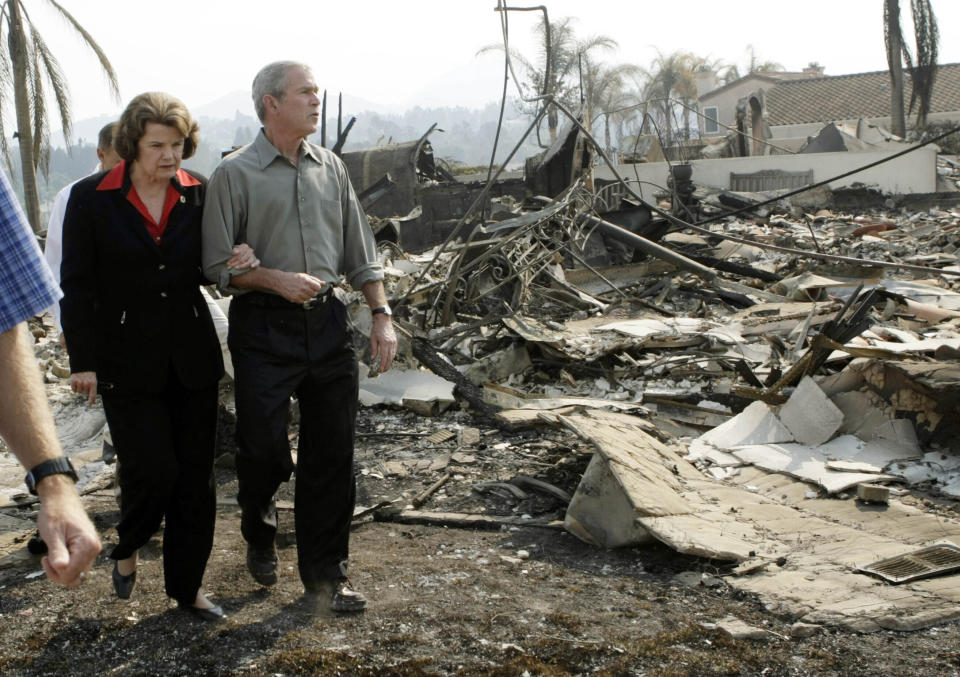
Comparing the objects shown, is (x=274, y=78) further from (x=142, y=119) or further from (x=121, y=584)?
(x=121, y=584)

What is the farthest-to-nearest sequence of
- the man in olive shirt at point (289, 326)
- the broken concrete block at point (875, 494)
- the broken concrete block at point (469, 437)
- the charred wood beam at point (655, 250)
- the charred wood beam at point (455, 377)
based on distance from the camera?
1. the charred wood beam at point (655, 250)
2. the charred wood beam at point (455, 377)
3. the broken concrete block at point (469, 437)
4. the broken concrete block at point (875, 494)
5. the man in olive shirt at point (289, 326)

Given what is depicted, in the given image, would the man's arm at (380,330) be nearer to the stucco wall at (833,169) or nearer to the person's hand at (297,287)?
the person's hand at (297,287)

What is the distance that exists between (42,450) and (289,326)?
175 cm

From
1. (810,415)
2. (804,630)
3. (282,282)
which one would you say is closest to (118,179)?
(282,282)

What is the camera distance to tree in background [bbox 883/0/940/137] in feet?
99.7

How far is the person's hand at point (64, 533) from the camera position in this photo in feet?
4.20

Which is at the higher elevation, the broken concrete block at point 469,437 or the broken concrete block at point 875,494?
the broken concrete block at point 469,437

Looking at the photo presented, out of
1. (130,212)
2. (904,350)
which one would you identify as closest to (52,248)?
(130,212)

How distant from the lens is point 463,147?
646 feet

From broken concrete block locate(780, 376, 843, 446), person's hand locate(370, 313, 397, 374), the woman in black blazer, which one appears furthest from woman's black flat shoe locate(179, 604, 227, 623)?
broken concrete block locate(780, 376, 843, 446)

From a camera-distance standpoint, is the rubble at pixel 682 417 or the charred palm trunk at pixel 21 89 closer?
the rubble at pixel 682 417

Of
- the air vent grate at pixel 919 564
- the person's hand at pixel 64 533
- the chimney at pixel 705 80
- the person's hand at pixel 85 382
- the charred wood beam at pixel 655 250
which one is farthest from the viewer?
the chimney at pixel 705 80

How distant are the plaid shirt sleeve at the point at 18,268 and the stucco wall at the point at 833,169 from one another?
19.7 m

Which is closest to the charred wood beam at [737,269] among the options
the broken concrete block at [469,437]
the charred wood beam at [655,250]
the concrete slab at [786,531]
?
the charred wood beam at [655,250]
